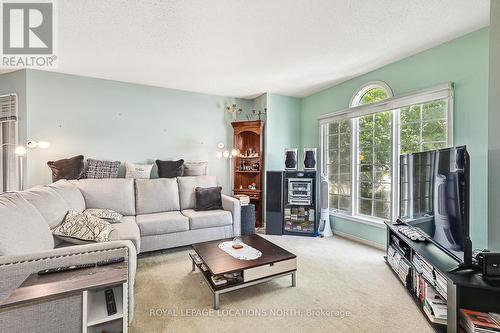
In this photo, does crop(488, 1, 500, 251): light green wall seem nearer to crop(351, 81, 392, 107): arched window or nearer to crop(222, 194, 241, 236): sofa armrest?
crop(351, 81, 392, 107): arched window

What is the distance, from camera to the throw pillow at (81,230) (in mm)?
2029

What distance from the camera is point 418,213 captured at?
2.20 m

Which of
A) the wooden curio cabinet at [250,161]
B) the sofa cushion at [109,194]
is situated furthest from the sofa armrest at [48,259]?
the wooden curio cabinet at [250,161]

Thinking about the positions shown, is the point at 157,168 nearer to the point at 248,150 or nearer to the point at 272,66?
the point at 248,150

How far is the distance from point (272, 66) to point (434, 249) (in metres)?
2.78

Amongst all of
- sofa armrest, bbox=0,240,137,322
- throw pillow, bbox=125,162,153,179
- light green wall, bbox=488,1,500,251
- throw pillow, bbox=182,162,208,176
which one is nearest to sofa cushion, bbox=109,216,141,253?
sofa armrest, bbox=0,240,137,322

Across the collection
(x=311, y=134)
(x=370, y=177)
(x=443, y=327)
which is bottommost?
(x=443, y=327)

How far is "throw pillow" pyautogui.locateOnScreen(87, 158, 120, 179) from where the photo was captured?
133 inches

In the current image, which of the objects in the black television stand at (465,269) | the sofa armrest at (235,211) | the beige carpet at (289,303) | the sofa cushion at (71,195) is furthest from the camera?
the sofa armrest at (235,211)

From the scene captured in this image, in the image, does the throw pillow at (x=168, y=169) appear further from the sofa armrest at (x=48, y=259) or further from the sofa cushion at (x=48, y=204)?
the sofa armrest at (x=48, y=259)

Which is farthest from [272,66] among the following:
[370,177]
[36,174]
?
[36,174]

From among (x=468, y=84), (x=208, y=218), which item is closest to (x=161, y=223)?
(x=208, y=218)
